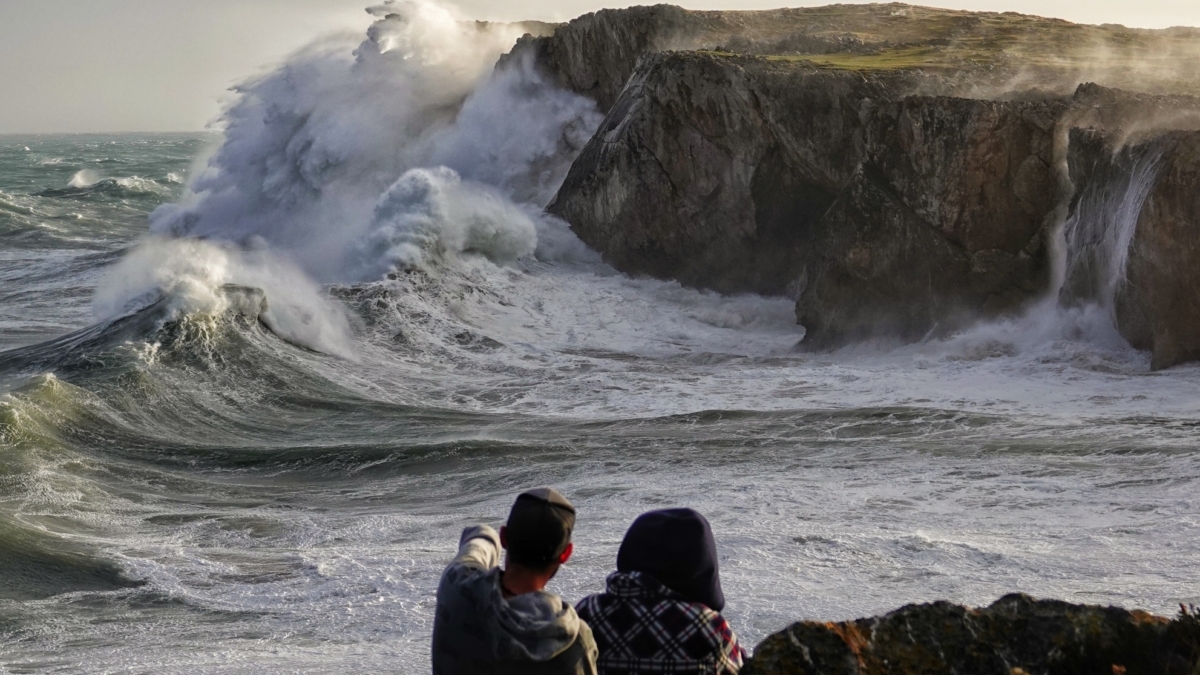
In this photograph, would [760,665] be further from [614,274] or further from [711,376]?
[614,274]

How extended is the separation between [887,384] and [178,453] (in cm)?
771

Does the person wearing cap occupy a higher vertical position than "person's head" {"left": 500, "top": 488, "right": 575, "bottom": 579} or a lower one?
lower

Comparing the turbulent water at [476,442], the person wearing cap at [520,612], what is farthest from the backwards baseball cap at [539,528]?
the turbulent water at [476,442]

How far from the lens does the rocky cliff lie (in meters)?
15.8

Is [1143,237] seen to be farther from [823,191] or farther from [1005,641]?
[1005,641]

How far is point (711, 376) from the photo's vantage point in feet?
52.7

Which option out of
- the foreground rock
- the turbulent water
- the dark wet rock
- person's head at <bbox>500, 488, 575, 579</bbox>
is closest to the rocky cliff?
the dark wet rock

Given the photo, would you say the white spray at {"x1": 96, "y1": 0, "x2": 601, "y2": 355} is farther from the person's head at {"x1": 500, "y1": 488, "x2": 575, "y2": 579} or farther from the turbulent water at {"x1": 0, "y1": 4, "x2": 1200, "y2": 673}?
the person's head at {"x1": 500, "y1": 488, "x2": 575, "y2": 579}

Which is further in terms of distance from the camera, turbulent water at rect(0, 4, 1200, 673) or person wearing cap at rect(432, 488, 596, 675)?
turbulent water at rect(0, 4, 1200, 673)

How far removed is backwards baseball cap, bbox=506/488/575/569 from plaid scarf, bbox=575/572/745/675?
0.73ft

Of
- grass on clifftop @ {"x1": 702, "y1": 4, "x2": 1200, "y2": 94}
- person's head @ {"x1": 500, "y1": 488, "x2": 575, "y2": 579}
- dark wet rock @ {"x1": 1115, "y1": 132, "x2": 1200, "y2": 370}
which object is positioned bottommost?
dark wet rock @ {"x1": 1115, "y1": 132, "x2": 1200, "y2": 370}

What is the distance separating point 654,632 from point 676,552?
231mm

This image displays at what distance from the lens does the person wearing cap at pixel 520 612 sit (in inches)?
115

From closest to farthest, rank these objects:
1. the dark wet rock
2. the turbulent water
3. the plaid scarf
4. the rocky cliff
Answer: the plaid scarf, the turbulent water, the dark wet rock, the rocky cliff
